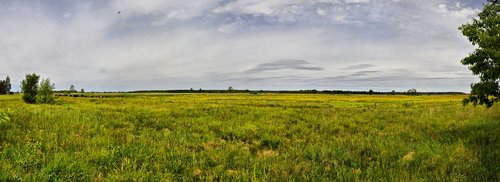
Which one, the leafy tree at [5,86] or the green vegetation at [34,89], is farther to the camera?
the leafy tree at [5,86]

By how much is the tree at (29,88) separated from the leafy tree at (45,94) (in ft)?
6.74

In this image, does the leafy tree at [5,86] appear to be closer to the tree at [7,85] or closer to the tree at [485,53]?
the tree at [7,85]

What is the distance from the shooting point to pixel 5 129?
1043 cm

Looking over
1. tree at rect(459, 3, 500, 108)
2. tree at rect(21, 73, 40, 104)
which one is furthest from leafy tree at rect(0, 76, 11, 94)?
tree at rect(459, 3, 500, 108)

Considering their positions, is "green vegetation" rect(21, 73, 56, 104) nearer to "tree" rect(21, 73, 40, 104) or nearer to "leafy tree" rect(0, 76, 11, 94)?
"tree" rect(21, 73, 40, 104)

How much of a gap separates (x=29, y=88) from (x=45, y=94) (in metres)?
4.09

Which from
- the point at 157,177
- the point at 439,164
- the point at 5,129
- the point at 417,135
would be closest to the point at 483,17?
the point at 417,135

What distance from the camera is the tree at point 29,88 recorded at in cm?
5462

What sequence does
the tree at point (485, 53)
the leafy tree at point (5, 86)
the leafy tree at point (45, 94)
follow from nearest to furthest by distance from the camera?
the tree at point (485, 53) < the leafy tree at point (45, 94) < the leafy tree at point (5, 86)

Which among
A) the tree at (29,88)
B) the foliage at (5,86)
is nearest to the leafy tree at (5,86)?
the foliage at (5,86)

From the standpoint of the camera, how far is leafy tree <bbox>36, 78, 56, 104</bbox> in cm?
5150

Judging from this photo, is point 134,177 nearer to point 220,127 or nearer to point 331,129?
point 220,127

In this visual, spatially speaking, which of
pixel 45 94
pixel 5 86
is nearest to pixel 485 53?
pixel 45 94

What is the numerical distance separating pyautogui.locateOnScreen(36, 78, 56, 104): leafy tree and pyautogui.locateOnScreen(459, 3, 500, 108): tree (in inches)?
2159
